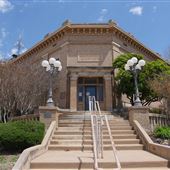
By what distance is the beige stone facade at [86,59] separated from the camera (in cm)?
2244

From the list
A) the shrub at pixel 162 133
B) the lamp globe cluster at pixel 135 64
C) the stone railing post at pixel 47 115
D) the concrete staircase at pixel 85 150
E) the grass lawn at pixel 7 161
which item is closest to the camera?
the concrete staircase at pixel 85 150

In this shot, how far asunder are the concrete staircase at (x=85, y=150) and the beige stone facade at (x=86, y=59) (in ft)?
26.2

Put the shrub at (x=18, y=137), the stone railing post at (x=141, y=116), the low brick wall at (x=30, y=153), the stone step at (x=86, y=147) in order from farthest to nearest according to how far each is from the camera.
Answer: the stone railing post at (x=141, y=116), the stone step at (x=86, y=147), the shrub at (x=18, y=137), the low brick wall at (x=30, y=153)

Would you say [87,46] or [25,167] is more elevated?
[87,46]

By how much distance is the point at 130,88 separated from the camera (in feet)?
67.9

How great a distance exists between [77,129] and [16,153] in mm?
3513

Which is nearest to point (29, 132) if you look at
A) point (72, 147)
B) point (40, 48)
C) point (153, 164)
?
point (72, 147)

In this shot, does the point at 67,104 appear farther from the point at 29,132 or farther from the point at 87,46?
the point at 29,132

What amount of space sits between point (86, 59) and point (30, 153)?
55.6 ft

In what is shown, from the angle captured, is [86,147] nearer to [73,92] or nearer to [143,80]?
[143,80]

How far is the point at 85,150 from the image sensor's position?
9.98 meters

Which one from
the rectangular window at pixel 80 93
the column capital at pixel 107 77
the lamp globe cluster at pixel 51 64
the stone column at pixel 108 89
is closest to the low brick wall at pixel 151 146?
the lamp globe cluster at pixel 51 64

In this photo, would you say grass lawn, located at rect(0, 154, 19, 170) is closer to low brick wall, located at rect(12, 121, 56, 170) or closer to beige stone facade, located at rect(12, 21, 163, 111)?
low brick wall, located at rect(12, 121, 56, 170)

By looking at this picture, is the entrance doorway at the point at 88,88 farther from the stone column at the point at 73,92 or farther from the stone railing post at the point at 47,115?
the stone railing post at the point at 47,115
